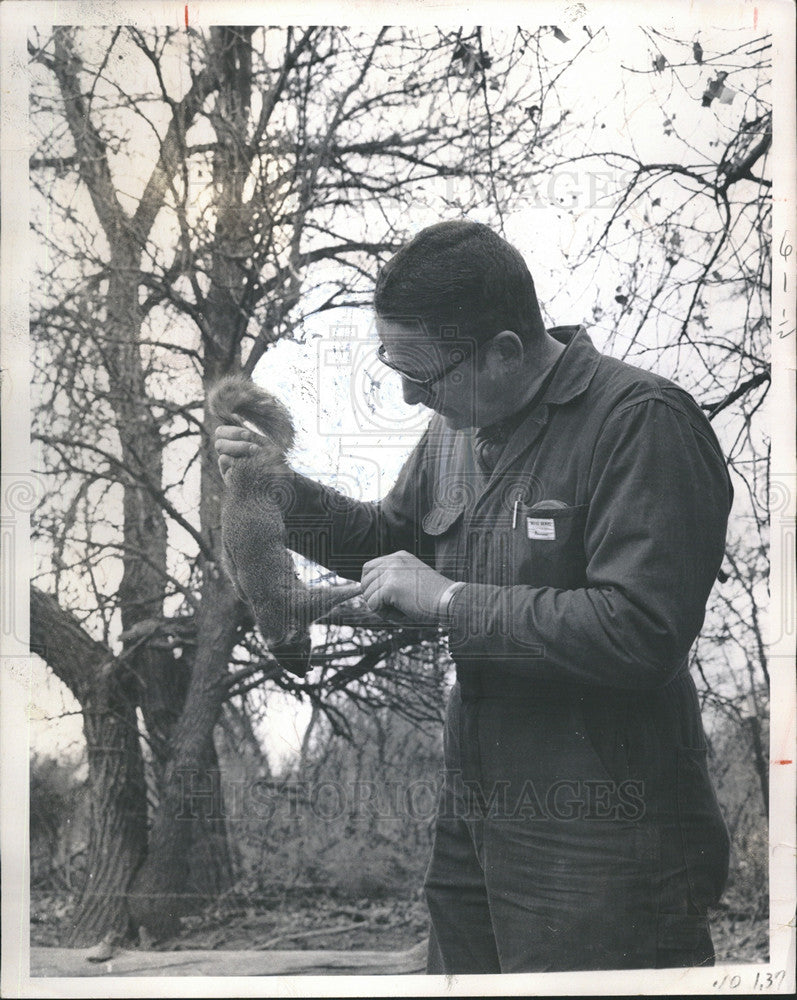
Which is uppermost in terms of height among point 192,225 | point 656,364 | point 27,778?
point 192,225

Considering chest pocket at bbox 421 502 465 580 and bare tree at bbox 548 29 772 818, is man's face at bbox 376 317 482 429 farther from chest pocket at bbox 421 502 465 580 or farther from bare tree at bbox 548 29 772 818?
bare tree at bbox 548 29 772 818

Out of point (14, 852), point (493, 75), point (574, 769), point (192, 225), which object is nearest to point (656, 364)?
point (493, 75)

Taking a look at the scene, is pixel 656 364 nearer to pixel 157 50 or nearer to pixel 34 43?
pixel 157 50

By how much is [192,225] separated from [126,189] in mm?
225

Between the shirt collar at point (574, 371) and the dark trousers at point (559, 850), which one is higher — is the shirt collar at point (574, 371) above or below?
above

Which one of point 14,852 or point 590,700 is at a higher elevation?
point 590,700

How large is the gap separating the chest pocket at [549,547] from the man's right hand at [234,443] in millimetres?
823

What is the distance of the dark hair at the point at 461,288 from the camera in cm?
304

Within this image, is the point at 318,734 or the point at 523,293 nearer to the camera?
the point at 523,293

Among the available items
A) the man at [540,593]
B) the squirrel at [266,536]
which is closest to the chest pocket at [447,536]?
the man at [540,593]

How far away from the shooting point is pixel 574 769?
10.1 feet

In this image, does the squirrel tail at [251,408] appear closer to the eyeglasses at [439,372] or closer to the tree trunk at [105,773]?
the eyeglasses at [439,372]

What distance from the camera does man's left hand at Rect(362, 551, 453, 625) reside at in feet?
10.2

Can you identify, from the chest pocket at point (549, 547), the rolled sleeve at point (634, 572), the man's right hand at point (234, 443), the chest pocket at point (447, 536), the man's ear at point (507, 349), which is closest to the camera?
the rolled sleeve at point (634, 572)
